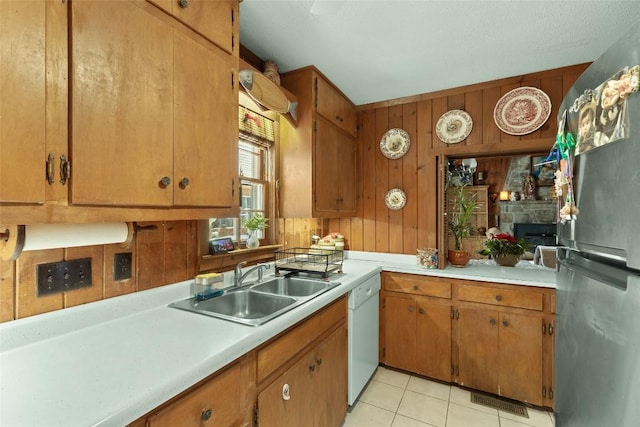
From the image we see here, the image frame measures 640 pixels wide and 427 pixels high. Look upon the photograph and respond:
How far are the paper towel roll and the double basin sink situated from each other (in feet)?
1.49

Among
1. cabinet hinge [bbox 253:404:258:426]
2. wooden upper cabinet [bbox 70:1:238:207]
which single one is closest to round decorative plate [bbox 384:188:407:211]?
wooden upper cabinet [bbox 70:1:238:207]

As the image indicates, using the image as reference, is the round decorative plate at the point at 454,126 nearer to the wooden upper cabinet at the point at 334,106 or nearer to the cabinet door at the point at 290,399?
the wooden upper cabinet at the point at 334,106

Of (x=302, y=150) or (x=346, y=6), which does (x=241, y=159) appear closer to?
(x=302, y=150)

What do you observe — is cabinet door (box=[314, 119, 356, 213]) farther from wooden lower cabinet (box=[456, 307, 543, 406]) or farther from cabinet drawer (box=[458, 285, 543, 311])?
wooden lower cabinet (box=[456, 307, 543, 406])

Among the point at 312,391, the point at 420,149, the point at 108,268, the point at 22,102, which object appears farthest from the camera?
the point at 420,149

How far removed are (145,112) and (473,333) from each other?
244cm

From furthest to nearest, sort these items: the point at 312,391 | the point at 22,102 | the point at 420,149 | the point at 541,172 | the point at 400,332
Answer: the point at 420,149 < the point at 541,172 < the point at 400,332 < the point at 312,391 < the point at 22,102

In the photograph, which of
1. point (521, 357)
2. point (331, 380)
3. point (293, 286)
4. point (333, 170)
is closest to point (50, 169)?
point (293, 286)

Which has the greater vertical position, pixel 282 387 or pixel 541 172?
pixel 541 172

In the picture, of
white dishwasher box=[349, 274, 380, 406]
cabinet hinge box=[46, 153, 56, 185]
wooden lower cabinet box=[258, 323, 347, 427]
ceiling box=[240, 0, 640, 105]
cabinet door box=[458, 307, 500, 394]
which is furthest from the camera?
cabinet door box=[458, 307, 500, 394]

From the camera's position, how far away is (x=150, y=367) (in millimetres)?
822

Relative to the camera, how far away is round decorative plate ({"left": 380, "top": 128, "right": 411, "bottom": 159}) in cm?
273

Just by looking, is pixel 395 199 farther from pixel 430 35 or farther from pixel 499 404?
pixel 499 404

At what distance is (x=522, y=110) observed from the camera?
2.28 metres
